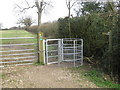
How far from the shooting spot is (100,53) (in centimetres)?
623

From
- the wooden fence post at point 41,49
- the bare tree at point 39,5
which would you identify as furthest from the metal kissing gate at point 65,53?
the bare tree at point 39,5

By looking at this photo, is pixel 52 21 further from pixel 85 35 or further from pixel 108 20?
pixel 108 20

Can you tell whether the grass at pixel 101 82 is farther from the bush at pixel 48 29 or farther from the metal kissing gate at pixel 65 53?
the bush at pixel 48 29

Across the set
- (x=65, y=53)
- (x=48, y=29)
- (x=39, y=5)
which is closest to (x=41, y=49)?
(x=65, y=53)

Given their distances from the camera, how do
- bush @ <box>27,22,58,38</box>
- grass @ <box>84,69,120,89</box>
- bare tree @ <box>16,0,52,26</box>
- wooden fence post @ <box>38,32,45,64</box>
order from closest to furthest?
grass @ <box>84,69,120,89</box> → wooden fence post @ <box>38,32,45,64</box> → bare tree @ <box>16,0,52,26</box> → bush @ <box>27,22,58,38</box>

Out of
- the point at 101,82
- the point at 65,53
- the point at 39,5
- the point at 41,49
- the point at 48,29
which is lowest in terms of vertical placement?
the point at 101,82

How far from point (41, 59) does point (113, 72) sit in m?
2.90

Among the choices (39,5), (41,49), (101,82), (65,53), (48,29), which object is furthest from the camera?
(48,29)

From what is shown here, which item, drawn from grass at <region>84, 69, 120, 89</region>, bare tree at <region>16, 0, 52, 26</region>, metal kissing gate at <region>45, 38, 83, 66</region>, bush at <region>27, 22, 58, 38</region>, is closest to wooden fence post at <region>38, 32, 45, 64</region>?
metal kissing gate at <region>45, 38, 83, 66</region>

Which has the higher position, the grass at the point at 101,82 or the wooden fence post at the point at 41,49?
the wooden fence post at the point at 41,49

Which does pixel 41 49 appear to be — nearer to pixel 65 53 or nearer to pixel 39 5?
pixel 65 53

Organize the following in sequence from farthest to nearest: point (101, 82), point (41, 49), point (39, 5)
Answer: point (39, 5) < point (41, 49) < point (101, 82)

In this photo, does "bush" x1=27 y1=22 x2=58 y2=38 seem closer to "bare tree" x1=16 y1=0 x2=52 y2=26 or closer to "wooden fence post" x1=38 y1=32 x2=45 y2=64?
"bare tree" x1=16 y1=0 x2=52 y2=26

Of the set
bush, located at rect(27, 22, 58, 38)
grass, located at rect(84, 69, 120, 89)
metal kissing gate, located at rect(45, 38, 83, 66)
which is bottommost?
grass, located at rect(84, 69, 120, 89)
